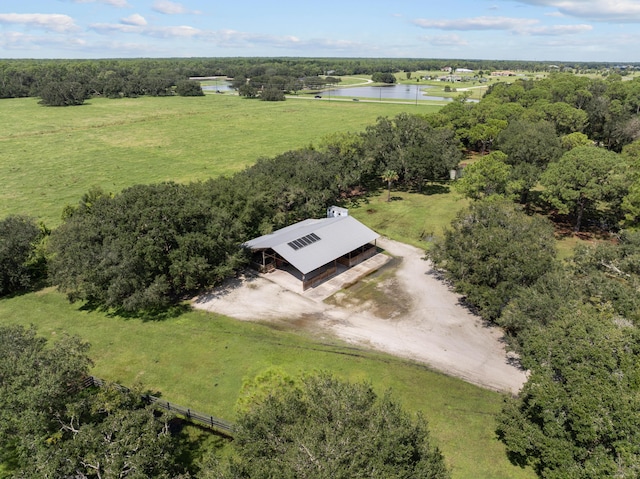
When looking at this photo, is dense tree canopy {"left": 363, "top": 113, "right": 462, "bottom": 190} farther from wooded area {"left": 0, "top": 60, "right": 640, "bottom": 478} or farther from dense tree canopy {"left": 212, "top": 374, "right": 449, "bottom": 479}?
dense tree canopy {"left": 212, "top": 374, "right": 449, "bottom": 479}

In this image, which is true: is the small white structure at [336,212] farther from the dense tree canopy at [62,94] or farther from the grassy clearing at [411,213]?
the dense tree canopy at [62,94]

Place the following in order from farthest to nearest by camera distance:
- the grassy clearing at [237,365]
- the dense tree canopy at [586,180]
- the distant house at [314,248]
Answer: the dense tree canopy at [586,180] < the distant house at [314,248] < the grassy clearing at [237,365]

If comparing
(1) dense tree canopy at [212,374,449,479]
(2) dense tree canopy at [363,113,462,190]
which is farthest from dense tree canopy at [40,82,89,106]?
(1) dense tree canopy at [212,374,449,479]

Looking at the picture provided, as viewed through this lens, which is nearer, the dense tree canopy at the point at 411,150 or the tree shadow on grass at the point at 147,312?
the tree shadow on grass at the point at 147,312

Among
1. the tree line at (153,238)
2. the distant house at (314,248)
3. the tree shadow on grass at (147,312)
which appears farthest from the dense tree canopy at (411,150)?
the tree shadow on grass at (147,312)

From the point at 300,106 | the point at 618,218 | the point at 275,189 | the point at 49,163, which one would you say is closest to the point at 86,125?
the point at 49,163

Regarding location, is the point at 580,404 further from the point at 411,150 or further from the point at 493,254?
the point at 411,150
